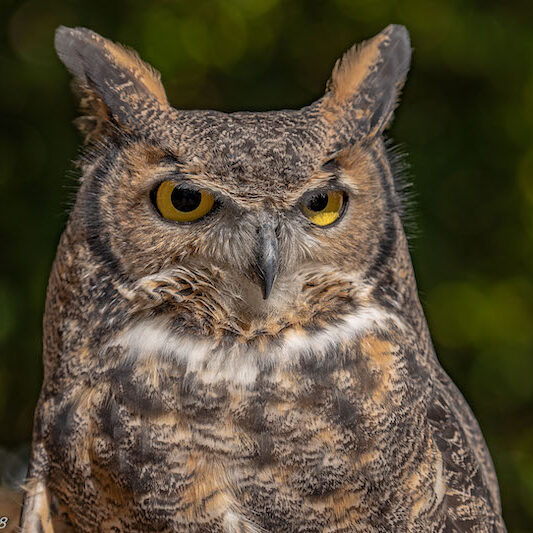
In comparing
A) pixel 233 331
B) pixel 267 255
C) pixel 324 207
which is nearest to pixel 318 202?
pixel 324 207

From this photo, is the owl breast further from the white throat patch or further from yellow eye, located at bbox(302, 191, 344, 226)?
yellow eye, located at bbox(302, 191, 344, 226)

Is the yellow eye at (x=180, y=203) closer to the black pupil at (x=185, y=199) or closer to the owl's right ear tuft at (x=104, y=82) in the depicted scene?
the black pupil at (x=185, y=199)

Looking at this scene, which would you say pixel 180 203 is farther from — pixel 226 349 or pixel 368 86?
pixel 368 86

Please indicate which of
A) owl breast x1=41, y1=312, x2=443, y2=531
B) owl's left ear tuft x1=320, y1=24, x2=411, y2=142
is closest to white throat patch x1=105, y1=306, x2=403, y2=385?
owl breast x1=41, y1=312, x2=443, y2=531

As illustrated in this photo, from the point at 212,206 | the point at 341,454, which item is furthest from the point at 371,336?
the point at 212,206

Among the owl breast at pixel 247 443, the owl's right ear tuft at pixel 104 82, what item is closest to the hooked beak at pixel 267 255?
the owl breast at pixel 247 443

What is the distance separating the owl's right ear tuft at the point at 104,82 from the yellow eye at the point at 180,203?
0.12 metres

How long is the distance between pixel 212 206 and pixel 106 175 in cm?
18

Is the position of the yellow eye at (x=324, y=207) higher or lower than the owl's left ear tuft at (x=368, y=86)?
lower

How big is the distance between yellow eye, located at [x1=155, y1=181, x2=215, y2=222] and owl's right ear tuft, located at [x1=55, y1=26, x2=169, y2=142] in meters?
0.12

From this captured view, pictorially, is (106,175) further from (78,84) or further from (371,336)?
(371,336)

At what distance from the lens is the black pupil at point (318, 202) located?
108cm

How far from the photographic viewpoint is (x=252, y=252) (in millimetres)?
1052

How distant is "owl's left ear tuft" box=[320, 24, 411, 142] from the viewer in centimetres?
113
